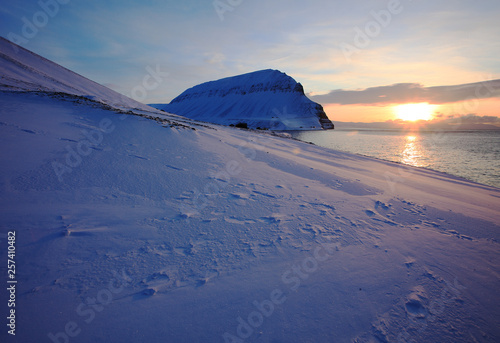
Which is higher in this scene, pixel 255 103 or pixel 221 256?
pixel 255 103

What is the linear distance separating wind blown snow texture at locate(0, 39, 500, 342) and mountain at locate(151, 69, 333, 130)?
103 m

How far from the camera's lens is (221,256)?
288 centimetres

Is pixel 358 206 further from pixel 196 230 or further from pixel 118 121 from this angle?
pixel 118 121

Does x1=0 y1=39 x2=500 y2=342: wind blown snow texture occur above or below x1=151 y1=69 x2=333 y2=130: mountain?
below

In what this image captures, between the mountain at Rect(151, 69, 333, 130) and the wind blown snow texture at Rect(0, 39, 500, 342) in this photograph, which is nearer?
the wind blown snow texture at Rect(0, 39, 500, 342)

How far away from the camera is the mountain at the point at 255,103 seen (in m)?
125

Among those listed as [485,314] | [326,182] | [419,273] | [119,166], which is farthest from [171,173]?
[485,314]

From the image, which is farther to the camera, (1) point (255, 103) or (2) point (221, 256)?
(1) point (255, 103)

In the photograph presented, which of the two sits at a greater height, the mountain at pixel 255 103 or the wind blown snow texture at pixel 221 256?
the mountain at pixel 255 103

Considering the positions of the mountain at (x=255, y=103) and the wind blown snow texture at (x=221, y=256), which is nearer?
the wind blown snow texture at (x=221, y=256)

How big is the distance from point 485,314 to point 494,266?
55.1 inches

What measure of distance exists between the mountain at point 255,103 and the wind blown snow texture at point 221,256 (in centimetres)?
10338

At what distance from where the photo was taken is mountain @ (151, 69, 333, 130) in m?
125

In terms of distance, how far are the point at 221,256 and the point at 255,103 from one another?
507ft
